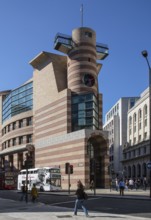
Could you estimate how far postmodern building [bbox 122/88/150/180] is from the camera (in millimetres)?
95938

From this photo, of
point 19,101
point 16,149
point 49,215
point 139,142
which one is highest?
point 19,101

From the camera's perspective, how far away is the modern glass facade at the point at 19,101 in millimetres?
92344

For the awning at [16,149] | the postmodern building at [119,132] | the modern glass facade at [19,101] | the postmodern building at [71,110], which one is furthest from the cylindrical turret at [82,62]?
the postmodern building at [119,132]

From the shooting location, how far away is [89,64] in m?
71.9

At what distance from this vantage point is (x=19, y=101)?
317 feet

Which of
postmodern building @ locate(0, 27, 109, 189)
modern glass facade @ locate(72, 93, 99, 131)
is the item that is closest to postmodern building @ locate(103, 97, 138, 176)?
postmodern building @ locate(0, 27, 109, 189)

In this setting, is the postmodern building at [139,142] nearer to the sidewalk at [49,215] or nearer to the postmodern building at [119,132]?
the postmodern building at [119,132]

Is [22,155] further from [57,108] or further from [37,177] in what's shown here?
[37,177]

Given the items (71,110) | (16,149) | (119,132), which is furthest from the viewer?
(119,132)

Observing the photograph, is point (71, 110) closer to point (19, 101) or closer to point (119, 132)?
point (19, 101)

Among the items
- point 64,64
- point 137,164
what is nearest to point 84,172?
point 64,64

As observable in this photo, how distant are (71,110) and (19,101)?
27952 mm

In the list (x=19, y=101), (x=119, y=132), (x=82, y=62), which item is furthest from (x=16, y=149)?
(x=119, y=132)

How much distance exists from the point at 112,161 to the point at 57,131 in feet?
215
